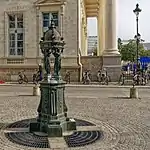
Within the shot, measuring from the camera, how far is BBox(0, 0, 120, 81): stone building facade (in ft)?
83.6

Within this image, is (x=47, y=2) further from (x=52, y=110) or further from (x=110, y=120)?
(x=52, y=110)

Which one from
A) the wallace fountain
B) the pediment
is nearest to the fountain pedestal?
the wallace fountain

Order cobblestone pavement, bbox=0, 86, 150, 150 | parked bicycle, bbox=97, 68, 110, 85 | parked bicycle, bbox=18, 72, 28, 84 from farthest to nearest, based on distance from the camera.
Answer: parked bicycle, bbox=18, 72, 28, 84, parked bicycle, bbox=97, 68, 110, 85, cobblestone pavement, bbox=0, 86, 150, 150

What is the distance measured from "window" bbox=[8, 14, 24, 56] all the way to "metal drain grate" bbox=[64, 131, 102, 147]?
20.6 metres

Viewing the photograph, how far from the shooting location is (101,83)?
23.8m

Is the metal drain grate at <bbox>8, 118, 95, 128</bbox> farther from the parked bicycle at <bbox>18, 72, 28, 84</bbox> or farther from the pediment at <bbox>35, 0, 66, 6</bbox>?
the pediment at <bbox>35, 0, 66, 6</bbox>

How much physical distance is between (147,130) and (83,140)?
207 cm

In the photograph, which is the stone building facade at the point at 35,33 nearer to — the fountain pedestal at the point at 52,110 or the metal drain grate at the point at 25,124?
the metal drain grate at the point at 25,124

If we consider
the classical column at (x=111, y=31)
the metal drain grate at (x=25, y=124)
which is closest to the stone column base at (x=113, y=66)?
the classical column at (x=111, y=31)

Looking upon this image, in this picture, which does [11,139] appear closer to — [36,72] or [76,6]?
[36,72]

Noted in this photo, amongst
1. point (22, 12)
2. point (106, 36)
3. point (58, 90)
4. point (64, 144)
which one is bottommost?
point (64, 144)

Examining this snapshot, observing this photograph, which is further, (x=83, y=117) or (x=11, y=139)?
(x=83, y=117)

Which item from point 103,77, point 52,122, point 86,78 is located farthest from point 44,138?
point 103,77

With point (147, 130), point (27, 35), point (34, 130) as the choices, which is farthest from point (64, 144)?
point (27, 35)
